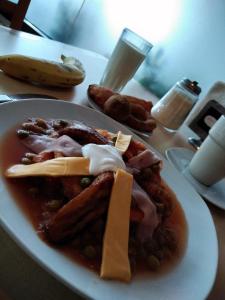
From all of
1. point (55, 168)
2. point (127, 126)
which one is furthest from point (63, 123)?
point (127, 126)

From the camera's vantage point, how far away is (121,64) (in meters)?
1.51

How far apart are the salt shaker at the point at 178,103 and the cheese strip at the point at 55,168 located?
34.3 inches

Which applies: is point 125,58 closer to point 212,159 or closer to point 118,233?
point 212,159

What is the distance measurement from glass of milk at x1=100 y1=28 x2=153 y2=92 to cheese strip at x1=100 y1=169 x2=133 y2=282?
0.88 meters

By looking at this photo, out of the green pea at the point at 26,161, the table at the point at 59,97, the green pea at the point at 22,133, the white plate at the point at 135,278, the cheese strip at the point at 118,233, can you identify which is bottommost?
the table at the point at 59,97

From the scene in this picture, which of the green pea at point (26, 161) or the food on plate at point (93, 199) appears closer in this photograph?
the food on plate at point (93, 199)

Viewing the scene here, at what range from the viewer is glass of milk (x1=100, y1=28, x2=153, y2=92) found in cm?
149

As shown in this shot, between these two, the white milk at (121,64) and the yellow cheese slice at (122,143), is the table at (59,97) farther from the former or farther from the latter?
the yellow cheese slice at (122,143)

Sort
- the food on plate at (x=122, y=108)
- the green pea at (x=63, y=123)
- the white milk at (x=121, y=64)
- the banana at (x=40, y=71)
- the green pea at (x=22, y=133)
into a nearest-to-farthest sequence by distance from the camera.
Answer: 1. the green pea at (x=22, y=133)
2. the green pea at (x=63, y=123)
3. the banana at (x=40, y=71)
4. the food on plate at (x=122, y=108)
5. the white milk at (x=121, y=64)

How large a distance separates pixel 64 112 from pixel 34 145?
227mm

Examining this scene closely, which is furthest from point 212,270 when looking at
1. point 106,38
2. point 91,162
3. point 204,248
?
point 106,38

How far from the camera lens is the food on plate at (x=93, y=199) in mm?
645

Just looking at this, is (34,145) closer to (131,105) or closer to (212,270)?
(212,270)

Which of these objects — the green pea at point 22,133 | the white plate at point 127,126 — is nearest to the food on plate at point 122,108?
the white plate at point 127,126
